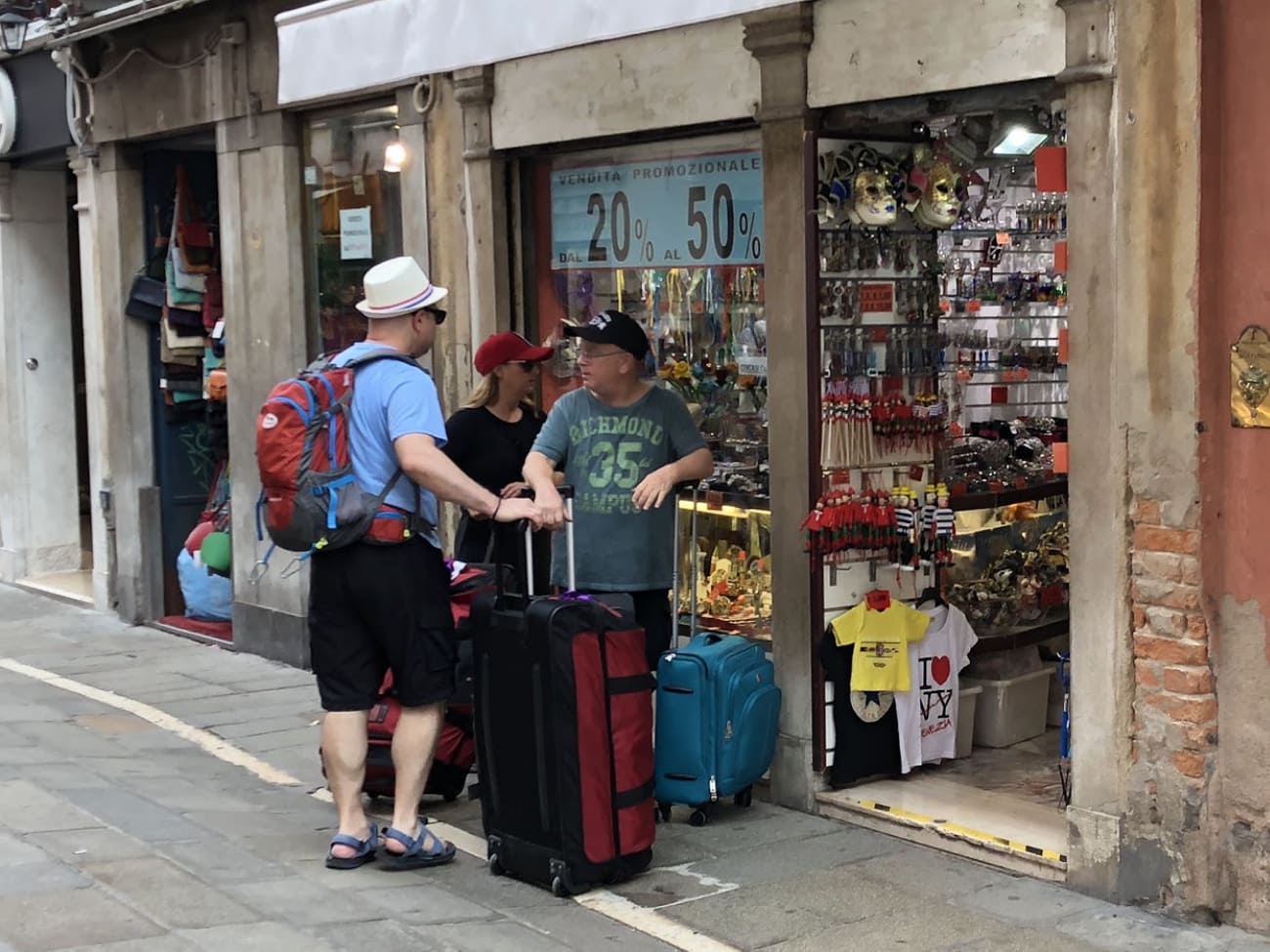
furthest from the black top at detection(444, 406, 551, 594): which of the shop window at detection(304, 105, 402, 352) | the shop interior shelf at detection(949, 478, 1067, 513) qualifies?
the shop window at detection(304, 105, 402, 352)

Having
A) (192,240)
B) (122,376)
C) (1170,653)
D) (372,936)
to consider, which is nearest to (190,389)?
(122,376)

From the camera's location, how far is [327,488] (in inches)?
228

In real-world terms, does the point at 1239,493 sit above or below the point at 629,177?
below

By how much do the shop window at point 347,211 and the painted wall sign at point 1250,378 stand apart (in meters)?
5.10

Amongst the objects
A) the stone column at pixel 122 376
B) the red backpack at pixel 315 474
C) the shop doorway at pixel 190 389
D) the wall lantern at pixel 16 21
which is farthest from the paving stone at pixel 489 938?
the wall lantern at pixel 16 21

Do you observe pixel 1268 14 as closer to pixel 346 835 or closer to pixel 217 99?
pixel 346 835

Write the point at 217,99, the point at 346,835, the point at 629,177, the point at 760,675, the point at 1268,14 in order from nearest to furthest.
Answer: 1. the point at 1268,14
2. the point at 346,835
3. the point at 760,675
4. the point at 629,177
5. the point at 217,99

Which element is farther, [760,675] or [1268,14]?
[760,675]

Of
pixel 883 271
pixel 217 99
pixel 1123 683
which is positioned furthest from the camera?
pixel 217 99

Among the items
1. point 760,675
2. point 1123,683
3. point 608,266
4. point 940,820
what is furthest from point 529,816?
point 608,266

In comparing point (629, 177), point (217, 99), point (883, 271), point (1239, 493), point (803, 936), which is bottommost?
point (803, 936)

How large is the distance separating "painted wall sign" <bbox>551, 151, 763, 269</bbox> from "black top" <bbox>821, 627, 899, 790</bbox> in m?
1.74

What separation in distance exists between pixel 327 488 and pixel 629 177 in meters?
2.65

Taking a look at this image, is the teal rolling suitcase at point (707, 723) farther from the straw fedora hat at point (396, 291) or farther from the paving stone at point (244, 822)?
the straw fedora hat at point (396, 291)
